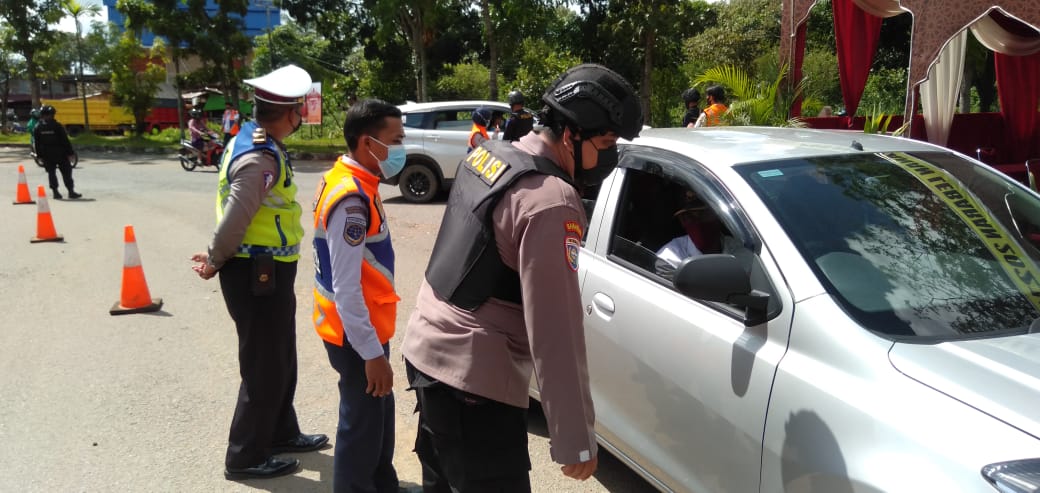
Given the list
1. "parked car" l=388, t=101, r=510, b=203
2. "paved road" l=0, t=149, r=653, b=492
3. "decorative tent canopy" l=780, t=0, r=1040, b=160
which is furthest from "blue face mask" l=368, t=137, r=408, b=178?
"parked car" l=388, t=101, r=510, b=203

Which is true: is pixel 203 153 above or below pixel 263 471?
below

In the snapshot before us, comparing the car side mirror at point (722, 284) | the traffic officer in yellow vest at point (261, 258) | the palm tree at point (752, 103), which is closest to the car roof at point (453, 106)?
the palm tree at point (752, 103)

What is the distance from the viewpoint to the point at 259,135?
3408mm

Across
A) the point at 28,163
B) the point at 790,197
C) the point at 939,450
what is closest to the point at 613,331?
the point at 790,197

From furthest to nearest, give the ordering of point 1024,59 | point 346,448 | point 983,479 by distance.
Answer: point 1024,59 → point 346,448 → point 983,479

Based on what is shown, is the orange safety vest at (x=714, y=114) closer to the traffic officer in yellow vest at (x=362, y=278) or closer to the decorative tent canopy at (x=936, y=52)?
the decorative tent canopy at (x=936, y=52)

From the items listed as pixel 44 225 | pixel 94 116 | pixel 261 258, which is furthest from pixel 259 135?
pixel 94 116

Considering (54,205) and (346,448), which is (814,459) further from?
(54,205)

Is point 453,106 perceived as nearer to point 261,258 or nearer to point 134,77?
point 261,258

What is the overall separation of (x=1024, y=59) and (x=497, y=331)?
10.5 metres

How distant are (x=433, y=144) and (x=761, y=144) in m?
10.1

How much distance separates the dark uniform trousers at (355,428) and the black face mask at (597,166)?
1283 millimetres

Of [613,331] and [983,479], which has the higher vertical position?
[983,479]

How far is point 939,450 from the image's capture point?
5.94ft
